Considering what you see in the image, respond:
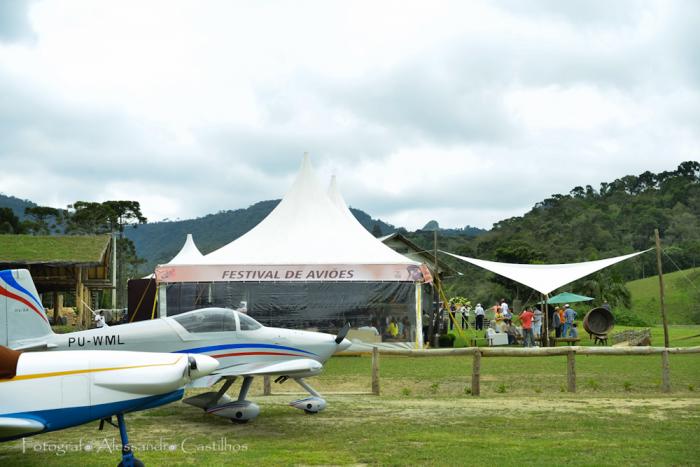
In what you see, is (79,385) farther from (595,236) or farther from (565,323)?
(595,236)

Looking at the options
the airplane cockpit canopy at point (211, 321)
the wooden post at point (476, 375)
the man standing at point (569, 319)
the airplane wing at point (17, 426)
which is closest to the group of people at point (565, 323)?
the man standing at point (569, 319)

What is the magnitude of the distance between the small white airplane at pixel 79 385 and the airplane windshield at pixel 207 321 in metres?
3.94

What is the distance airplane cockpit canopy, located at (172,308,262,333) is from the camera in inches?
388

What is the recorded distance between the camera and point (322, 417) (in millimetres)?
9992

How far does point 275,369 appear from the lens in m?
9.66

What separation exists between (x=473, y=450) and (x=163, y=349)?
14.3 ft

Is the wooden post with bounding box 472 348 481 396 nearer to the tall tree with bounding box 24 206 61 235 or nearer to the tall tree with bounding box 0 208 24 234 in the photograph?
the tall tree with bounding box 0 208 24 234

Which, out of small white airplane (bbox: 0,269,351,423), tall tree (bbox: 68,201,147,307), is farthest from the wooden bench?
tall tree (bbox: 68,201,147,307)

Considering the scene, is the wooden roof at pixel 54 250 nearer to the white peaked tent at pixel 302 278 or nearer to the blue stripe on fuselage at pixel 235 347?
the white peaked tent at pixel 302 278

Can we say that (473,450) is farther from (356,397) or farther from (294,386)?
(294,386)

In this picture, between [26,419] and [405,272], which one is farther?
[405,272]

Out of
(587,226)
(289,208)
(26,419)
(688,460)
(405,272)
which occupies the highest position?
(587,226)

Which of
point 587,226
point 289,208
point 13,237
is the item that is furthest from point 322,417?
point 587,226

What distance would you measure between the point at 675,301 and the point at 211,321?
4517 centimetres
